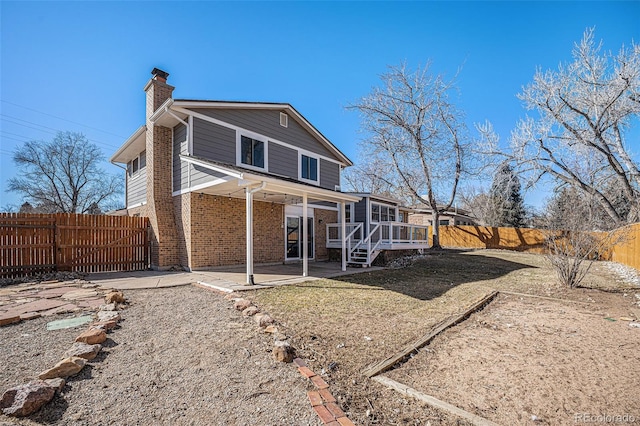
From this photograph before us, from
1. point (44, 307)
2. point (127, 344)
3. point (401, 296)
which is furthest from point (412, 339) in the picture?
point (44, 307)

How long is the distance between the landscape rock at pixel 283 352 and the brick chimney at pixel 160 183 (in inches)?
322

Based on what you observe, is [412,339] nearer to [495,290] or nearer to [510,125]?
[495,290]

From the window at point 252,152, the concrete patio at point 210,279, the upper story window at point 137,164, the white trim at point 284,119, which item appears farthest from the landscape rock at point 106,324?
the white trim at point 284,119

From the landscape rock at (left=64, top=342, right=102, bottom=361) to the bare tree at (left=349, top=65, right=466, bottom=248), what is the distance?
838 inches

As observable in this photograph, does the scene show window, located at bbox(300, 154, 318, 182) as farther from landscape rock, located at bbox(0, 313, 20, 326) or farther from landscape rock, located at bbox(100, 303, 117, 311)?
landscape rock, located at bbox(0, 313, 20, 326)

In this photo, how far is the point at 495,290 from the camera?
301 inches

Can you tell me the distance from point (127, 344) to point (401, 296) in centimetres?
534

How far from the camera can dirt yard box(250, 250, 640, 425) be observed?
2596mm

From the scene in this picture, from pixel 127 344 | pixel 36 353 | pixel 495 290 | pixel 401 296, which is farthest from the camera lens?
pixel 495 290

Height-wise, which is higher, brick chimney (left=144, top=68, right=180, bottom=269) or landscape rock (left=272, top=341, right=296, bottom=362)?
brick chimney (left=144, top=68, right=180, bottom=269)

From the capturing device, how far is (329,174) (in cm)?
1521

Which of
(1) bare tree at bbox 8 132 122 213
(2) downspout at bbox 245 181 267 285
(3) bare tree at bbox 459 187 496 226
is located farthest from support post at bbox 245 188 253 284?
(3) bare tree at bbox 459 187 496 226

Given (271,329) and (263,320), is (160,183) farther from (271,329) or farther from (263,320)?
(271,329)

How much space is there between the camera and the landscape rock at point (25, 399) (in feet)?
7.02
